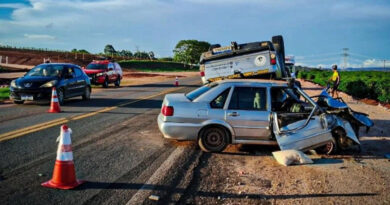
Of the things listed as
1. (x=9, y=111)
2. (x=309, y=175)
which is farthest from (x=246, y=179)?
(x=9, y=111)

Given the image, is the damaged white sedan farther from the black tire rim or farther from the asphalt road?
the asphalt road

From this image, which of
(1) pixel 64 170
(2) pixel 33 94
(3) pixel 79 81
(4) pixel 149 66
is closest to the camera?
(1) pixel 64 170

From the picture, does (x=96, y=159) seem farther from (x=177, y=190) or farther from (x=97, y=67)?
(x=97, y=67)

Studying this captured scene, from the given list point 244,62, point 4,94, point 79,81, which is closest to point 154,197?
point 244,62

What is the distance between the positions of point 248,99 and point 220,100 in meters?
0.54

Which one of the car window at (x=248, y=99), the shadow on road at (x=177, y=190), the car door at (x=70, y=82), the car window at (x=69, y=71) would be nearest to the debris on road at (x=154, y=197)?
the shadow on road at (x=177, y=190)

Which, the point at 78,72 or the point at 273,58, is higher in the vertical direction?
the point at 273,58

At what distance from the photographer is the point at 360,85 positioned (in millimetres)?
26766

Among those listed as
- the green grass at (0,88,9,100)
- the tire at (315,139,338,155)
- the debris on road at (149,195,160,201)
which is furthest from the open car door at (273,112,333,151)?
the green grass at (0,88,9,100)

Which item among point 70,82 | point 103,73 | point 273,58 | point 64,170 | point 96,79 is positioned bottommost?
point 64,170

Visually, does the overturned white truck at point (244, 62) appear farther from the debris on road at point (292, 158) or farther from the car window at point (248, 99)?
the debris on road at point (292, 158)

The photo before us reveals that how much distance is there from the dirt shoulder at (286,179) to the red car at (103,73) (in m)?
20.0

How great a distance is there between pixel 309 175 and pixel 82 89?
12224mm

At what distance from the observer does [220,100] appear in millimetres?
7891
